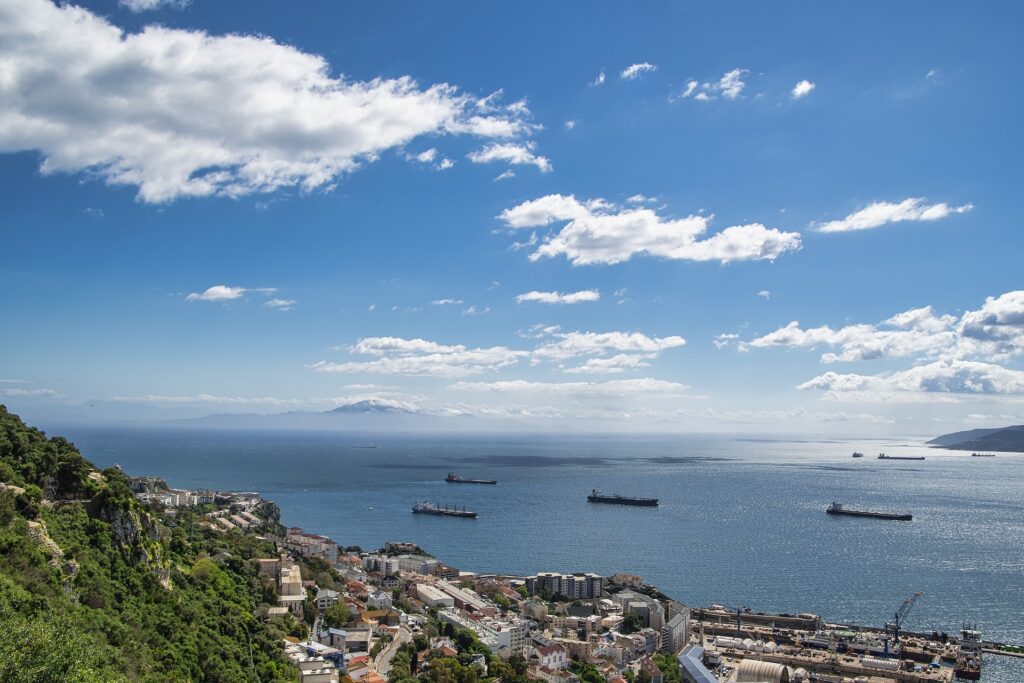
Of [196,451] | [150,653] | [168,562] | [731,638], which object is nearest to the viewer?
[150,653]

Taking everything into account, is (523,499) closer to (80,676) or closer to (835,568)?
(835,568)

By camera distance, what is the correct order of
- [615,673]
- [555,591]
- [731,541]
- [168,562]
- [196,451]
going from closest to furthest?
[168,562]
[615,673]
[555,591]
[731,541]
[196,451]

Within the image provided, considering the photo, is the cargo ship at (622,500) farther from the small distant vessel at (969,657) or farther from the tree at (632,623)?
the small distant vessel at (969,657)

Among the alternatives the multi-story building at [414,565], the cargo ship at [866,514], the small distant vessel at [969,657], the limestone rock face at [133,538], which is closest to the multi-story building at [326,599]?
the limestone rock face at [133,538]

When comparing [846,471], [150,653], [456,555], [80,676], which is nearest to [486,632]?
[150,653]

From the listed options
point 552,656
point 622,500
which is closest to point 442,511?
point 622,500
